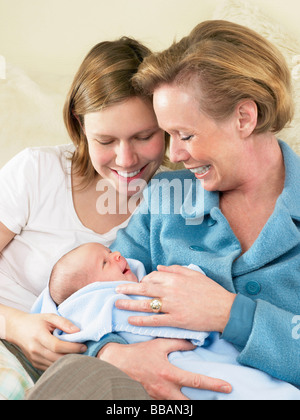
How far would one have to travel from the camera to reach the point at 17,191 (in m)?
1.95

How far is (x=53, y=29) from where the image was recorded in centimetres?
260

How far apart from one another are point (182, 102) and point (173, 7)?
3.71 ft

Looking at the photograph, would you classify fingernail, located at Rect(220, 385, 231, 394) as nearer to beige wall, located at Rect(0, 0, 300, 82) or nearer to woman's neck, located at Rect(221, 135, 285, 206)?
woman's neck, located at Rect(221, 135, 285, 206)

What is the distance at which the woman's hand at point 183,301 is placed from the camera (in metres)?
1.52

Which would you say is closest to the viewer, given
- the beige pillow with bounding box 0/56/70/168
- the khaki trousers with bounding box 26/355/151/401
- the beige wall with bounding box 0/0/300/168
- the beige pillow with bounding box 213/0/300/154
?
the khaki trousers with bounding box 26/355/151/401

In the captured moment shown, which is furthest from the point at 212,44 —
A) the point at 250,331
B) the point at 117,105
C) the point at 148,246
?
the point at 250,331

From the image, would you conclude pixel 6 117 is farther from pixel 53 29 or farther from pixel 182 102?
pixel 182 102

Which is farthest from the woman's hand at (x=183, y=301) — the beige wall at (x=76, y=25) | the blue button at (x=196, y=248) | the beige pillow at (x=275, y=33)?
the beige wall at (x=76, y=25)

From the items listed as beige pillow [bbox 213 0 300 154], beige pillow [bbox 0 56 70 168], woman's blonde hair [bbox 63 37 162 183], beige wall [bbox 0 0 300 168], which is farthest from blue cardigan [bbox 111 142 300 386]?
beige wall [bbox 0 0 300 168]

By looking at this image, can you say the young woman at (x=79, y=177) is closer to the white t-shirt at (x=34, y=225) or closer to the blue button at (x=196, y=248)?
the white t-shirt at (x=34, y=225)

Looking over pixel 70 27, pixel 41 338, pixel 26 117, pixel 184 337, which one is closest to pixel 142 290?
pixel 184 337

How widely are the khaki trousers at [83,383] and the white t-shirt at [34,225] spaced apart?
2.45 ft

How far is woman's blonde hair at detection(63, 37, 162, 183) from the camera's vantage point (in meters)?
1.81

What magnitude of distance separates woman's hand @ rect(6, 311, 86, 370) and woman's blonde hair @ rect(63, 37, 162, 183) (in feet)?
1.99
